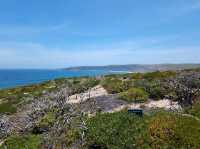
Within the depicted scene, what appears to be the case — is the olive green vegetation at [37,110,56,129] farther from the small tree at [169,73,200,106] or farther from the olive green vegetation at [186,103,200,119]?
the small tree at [169,73,200,106]

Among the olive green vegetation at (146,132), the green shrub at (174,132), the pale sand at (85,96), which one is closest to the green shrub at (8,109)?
the pale sand at (85,96)

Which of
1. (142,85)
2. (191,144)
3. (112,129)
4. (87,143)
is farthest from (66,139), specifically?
(142,85)

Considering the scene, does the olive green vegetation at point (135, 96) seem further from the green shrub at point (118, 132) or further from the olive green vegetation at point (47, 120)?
the green shrub at point (118, 132)

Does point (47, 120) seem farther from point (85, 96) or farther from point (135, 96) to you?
point (85, 96)

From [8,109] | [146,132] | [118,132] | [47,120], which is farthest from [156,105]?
[8,109]

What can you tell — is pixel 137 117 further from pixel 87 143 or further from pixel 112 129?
pixel 87 143
